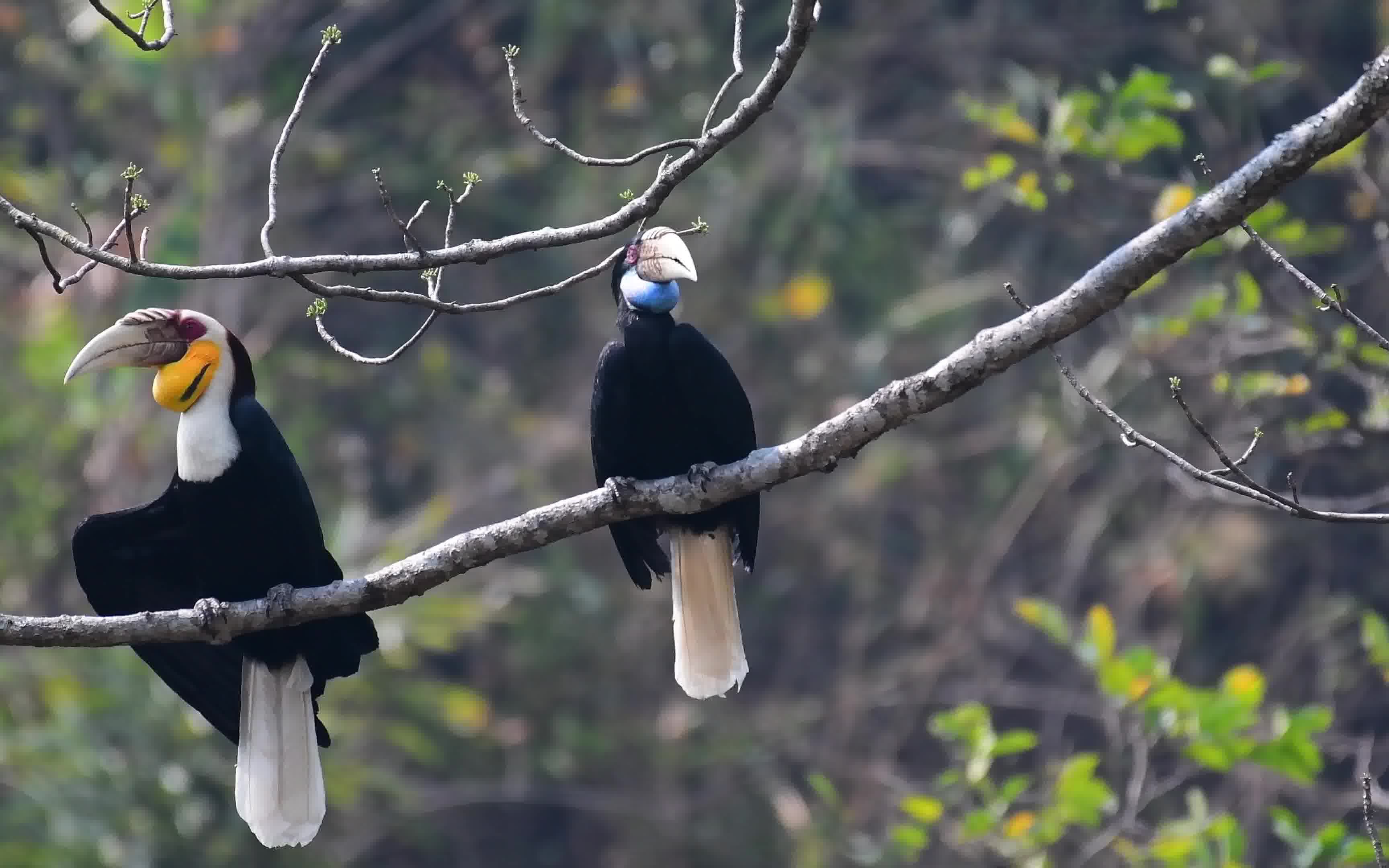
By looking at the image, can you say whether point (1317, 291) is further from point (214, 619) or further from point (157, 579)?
point (157, 579)

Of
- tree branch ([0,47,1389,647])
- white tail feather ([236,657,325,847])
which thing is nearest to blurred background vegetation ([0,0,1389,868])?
white tail feather ([236,657,325,847])

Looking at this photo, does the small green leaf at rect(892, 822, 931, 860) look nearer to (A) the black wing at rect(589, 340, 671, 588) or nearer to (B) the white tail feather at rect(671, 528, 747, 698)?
Result: (B) the white tail feather at rect(671, 528, 747, 698)

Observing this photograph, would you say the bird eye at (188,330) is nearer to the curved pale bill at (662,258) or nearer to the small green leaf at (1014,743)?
the curved pale bill at (662,258)

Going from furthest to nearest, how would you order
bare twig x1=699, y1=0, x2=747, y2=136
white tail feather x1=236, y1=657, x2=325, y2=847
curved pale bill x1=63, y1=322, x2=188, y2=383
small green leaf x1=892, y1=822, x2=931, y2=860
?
1. small green leaf x1=892, y1=822, x2=931, y2=860
2. white tail feather x1=236, y1=657, x2=325, y2=847
3. curved pale bill x1=63, y1=322, x2=188, y2=383
4. bare twig x1=699, y1=0, x2=747, y2=136

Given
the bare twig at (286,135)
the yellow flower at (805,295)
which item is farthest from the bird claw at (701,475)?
the yellow flower at (805,295)

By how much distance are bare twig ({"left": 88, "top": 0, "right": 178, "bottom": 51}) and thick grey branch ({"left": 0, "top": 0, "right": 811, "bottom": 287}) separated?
0.34 metres

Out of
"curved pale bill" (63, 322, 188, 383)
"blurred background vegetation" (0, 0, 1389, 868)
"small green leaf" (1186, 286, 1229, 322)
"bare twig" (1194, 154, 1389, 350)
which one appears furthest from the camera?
"blurred background vegetation" (0, 0, 1389, 868)

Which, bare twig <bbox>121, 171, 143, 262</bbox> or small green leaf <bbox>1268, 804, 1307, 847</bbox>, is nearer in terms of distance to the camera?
bare twig <bbox>121, 171, 143, 262</bbox>

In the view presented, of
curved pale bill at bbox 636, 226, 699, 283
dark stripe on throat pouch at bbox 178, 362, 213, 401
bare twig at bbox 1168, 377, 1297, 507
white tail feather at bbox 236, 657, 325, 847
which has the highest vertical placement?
dark stripe on throat pouch at bbox 178, 362, 213, 401

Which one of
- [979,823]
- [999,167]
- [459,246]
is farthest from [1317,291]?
[979,823]

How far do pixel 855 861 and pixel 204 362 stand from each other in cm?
408

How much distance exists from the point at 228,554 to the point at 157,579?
0.21 meters

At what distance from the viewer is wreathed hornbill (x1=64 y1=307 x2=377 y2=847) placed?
4156 mm

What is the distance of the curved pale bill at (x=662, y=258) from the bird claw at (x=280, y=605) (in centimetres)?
121
